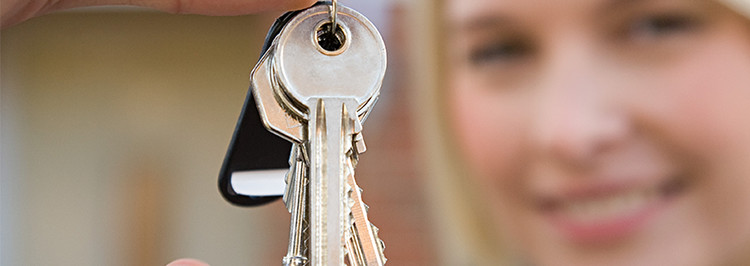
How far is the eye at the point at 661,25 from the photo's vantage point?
0.69 m

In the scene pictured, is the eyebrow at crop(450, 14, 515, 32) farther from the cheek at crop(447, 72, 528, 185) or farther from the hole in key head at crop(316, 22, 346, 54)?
the hole in key head at crop(316, 22, 346, 54)

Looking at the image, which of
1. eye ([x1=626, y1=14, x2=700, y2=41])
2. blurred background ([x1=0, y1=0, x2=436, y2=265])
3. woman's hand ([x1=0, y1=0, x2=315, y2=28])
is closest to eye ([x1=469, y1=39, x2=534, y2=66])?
eye ([x1=626, y1=14, x2=700, y2=41])

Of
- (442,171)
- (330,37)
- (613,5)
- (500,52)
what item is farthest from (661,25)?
(330,37)

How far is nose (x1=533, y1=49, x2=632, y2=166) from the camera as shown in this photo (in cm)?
70

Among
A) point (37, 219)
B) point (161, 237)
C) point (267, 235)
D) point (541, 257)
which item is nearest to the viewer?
point (541, 257)

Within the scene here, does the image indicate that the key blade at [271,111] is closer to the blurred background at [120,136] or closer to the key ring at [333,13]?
the key ring at [333,13]

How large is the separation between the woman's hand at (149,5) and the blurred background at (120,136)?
1155 millimetres

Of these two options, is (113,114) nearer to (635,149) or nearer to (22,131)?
(22,131)

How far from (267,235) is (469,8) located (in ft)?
1.49

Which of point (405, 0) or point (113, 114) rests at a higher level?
point (113, 114)

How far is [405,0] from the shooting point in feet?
2.84

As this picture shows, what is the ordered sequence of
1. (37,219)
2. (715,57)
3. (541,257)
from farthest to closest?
(37,219) → (541,257) → (715,57)

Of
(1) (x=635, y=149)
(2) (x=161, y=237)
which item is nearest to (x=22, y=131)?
(2) (x=161, y=237)

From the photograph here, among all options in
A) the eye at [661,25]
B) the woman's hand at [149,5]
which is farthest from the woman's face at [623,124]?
the woman's hand at [149,5]
